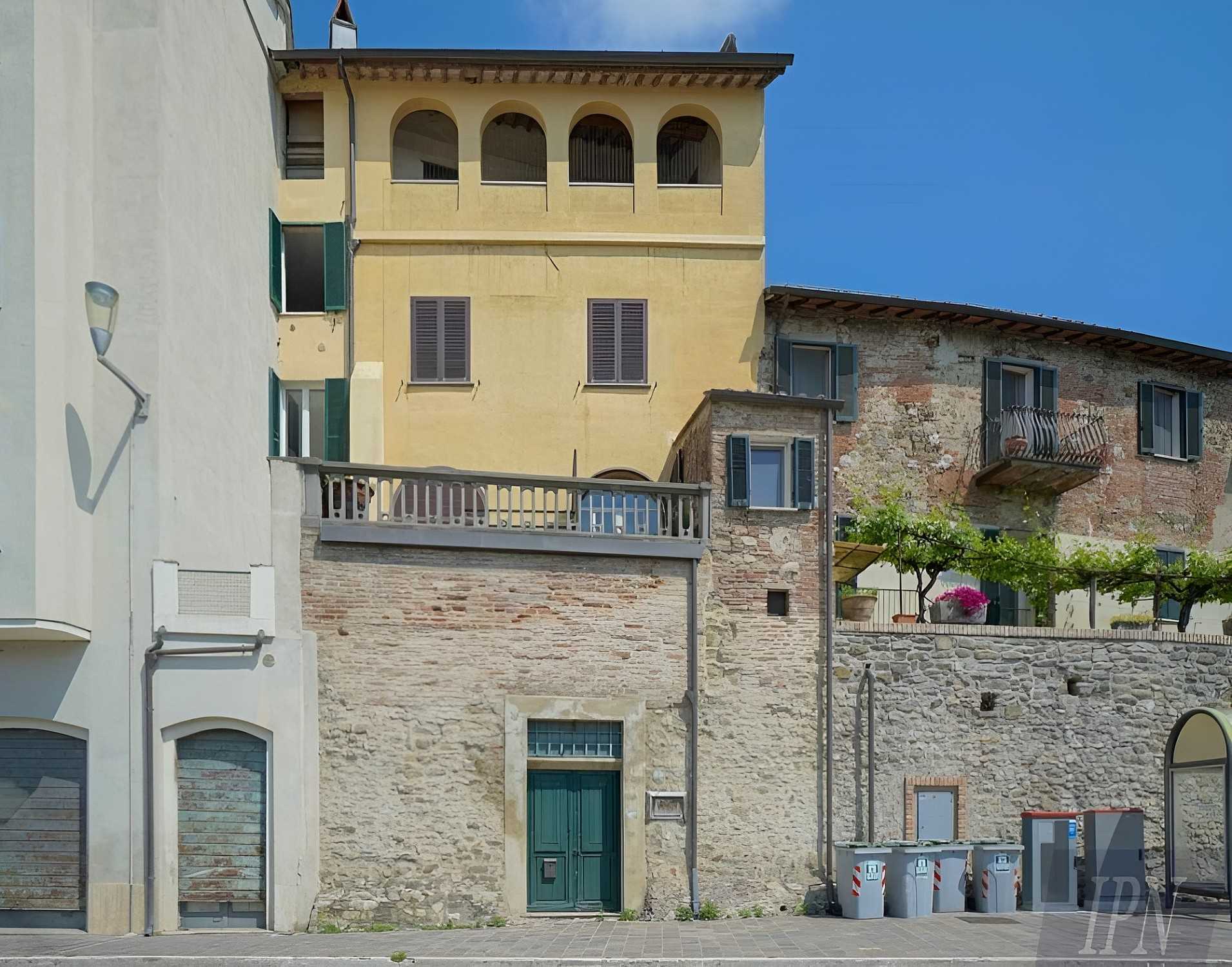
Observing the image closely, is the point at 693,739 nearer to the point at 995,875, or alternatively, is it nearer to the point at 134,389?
the point at 995,875

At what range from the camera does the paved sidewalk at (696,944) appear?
43.0ft

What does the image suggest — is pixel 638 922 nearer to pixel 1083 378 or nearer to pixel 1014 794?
pixel 1014 794

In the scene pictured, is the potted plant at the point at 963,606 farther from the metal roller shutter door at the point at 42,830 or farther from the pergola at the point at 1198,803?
the metal roller shutter door at the point at 42,830

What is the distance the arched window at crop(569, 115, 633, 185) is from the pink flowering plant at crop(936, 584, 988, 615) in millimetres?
9195

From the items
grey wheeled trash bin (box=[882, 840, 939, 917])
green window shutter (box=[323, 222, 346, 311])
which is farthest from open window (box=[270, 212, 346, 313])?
grey wheeled trash bin (box=[882, 840, 939, 917])

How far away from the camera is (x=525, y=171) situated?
2295cm

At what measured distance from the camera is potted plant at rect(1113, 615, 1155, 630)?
19.6m

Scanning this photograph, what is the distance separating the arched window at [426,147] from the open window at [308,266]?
6.44 ft

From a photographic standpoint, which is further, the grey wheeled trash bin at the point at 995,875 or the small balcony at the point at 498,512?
the grey wheeled trash bin at the point at 995,875

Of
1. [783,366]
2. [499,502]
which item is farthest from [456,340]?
[783,366]

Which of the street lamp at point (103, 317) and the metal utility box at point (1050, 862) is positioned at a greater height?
the street lamp at point (103, 317)

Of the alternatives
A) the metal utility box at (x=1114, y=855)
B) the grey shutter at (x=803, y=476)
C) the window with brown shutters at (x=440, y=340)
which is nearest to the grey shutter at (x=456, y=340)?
the window with brown shutters at (x=440, y=340)

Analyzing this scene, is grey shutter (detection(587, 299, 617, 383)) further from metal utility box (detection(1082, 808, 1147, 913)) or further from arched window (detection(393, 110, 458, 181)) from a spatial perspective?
metal utility box (detection(1082, 808, 1147, 913))

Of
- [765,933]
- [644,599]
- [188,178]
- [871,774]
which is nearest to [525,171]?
[188,178]
